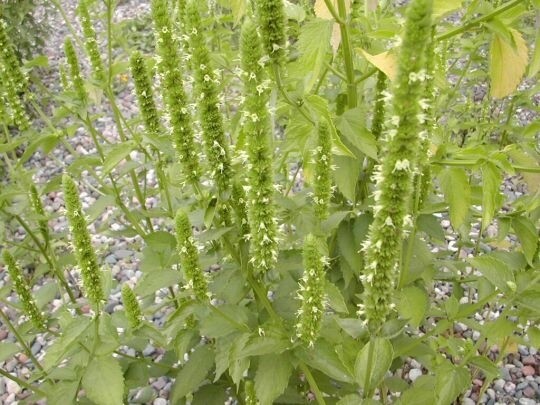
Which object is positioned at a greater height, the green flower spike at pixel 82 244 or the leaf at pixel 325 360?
the green flower spike at pixel 82 244

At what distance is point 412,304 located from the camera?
84.2 inches

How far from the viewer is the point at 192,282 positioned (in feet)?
5.86

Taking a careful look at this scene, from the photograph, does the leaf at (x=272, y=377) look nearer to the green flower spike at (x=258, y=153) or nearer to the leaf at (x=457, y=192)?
the green flower spike at (x=258, y=153)

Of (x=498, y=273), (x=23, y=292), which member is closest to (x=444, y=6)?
(x=498, y=273)

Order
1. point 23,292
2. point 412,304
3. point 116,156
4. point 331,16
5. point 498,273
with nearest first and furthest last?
point 331,16 → point 498,273 → point 412,304 → point 116,156 → point 23,292

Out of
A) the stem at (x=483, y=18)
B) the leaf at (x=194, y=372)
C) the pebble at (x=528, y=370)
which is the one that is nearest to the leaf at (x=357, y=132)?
the stem at (x=483, y=18)

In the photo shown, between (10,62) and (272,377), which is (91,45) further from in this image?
(272,377)

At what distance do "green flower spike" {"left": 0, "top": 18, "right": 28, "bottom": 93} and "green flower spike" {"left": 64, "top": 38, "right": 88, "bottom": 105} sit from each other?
25 centimetres

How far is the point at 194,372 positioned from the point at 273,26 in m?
1.48

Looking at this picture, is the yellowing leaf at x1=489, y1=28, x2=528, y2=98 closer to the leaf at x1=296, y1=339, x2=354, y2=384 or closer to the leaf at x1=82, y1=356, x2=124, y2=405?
the leaf at x1=296, y1=339, x2=354, y2=384

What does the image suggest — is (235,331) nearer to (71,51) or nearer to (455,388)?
(455,388)

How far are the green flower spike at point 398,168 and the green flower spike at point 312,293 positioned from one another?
0.16m

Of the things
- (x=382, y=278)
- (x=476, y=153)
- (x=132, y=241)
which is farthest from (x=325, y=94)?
(x=132, y=241)

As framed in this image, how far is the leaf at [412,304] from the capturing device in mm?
2107
